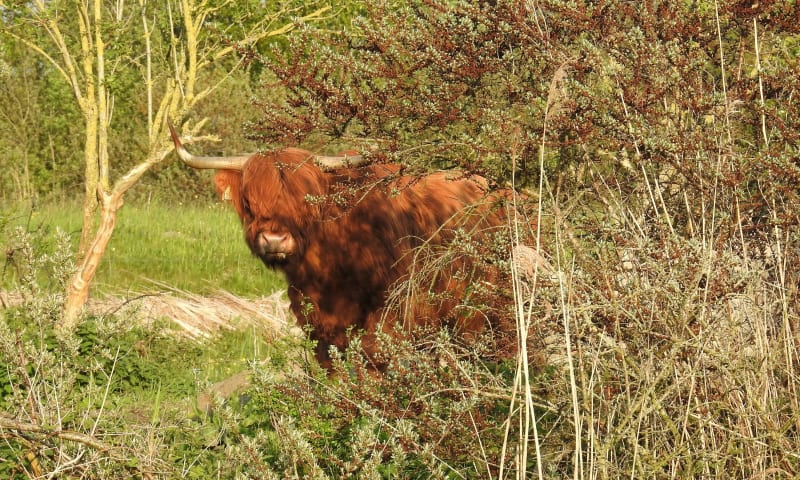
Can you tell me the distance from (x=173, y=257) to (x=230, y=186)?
500 centimetres

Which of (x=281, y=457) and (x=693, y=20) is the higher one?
(x=693, y=20)

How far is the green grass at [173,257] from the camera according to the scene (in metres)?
10.8

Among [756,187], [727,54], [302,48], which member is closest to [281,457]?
[302,48]

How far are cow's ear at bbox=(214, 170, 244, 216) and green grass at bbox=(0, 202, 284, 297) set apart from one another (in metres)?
2.88

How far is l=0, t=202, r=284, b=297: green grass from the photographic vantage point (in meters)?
10.8

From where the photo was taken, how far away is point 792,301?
3.76 m

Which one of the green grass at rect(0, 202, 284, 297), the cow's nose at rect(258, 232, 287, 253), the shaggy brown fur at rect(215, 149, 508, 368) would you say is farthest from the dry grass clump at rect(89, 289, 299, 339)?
the cow's nose at rect(258, 232, 287, 253)

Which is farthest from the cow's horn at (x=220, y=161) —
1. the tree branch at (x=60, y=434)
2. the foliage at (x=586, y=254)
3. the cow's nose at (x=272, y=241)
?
the tree branch at (x=60, y=434)

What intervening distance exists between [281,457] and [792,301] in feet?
6.00

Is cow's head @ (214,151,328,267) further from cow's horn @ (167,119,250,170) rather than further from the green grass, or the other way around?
the green grass

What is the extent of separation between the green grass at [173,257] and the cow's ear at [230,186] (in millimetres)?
2877

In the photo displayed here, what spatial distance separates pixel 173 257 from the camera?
11695mm

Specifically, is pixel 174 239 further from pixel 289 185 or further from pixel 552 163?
pixel 552 163

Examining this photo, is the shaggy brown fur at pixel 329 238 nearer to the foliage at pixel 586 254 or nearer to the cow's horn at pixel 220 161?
the cow's horn at pixel 220 161
